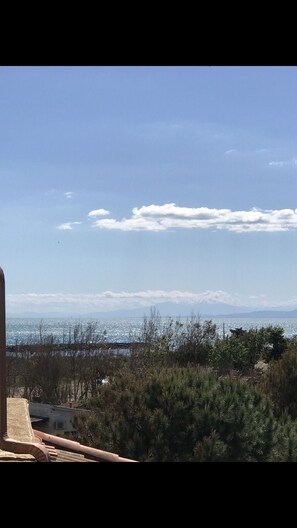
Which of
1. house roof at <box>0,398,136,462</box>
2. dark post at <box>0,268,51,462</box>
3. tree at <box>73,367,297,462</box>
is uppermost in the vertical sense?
dark post at <box>0,268,51,462</box>

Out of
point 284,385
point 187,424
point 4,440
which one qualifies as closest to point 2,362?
point 4,440

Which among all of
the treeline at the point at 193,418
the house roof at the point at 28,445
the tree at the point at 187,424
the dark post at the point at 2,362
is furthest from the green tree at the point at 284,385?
the dark post at the point at 2,362

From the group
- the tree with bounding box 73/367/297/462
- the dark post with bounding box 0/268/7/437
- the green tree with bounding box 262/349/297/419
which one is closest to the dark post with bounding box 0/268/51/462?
the dark post with bounding box 0/268/7/437

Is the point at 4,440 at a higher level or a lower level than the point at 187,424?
higher

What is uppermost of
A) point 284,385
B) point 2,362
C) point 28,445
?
point 2,362

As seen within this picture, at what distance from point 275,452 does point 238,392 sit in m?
0.86

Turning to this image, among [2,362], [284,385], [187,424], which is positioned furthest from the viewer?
[284,385]

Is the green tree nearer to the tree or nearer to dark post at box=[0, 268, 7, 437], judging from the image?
the tree

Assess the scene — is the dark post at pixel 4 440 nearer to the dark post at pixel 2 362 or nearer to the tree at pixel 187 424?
the dark post at pixel 2 362

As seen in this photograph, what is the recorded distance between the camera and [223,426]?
28.1 ft

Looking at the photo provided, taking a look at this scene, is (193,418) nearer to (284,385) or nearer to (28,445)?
(284,385)
